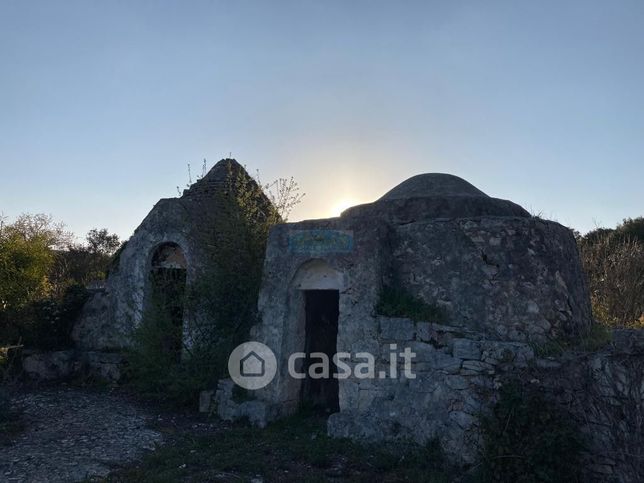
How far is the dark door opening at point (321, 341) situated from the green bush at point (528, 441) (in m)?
3.56

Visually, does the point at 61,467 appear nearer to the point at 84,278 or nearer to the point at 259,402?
the point at 259,402

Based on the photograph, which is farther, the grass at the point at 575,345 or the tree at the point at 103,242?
the tree at the point at 103,242

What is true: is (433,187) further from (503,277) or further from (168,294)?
(168,294)

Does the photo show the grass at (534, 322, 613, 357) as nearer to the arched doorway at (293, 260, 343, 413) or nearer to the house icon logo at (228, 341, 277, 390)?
the arched doorway at (293, 260, 343, 413)

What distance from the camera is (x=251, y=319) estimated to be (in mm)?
8328

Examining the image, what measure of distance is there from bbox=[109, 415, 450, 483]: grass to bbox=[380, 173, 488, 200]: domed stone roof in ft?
12.3

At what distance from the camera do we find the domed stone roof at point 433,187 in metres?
8.34

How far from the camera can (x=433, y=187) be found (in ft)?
28.2

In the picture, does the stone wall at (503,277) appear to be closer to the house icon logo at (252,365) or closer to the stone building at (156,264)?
the house icon logo at (252,365)

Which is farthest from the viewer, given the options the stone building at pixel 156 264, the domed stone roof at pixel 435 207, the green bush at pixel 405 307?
the stone building at pixel 156 264

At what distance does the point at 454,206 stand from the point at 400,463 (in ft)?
12.0

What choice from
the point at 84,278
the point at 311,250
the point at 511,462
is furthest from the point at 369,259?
the point at 84,278

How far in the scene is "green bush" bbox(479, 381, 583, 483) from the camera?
482 centimetres

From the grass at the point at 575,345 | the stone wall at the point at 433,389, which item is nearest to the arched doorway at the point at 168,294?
the stone wall at the point at 433,389
